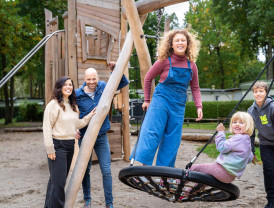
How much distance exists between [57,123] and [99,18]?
372cm

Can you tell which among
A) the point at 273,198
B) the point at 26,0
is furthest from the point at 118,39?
the point at 26,0

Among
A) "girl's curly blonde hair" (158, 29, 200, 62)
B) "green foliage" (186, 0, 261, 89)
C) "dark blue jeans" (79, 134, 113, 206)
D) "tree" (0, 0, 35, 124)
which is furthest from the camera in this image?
"green foliage" (186, 0, 261, 89)

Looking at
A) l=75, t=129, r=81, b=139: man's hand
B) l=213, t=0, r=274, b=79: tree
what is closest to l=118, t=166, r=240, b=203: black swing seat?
l=75, t=129, r=81, b=139: man's hand

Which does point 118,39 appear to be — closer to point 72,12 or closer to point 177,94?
point 72,12

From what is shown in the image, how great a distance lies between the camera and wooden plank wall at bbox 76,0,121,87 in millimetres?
6271

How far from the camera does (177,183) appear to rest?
2645mm

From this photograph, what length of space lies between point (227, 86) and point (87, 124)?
30709mm

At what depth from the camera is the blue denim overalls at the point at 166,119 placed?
3.03 m

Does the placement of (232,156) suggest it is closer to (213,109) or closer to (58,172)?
(58,172)

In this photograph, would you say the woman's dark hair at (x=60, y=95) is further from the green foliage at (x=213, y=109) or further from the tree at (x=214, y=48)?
the tree at (x=214, y=48)

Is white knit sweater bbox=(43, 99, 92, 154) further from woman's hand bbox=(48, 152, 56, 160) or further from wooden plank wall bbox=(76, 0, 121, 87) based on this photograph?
wooden plank wall bbox=(76, 0, 121, 87)

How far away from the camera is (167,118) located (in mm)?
3104

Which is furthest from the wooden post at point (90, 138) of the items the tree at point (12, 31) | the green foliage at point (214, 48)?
the green foliage at point (214, 48)

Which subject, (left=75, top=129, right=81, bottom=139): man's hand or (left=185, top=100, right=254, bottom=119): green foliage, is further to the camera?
(left=185, top=100, right=254, bottom=119): green foliage
